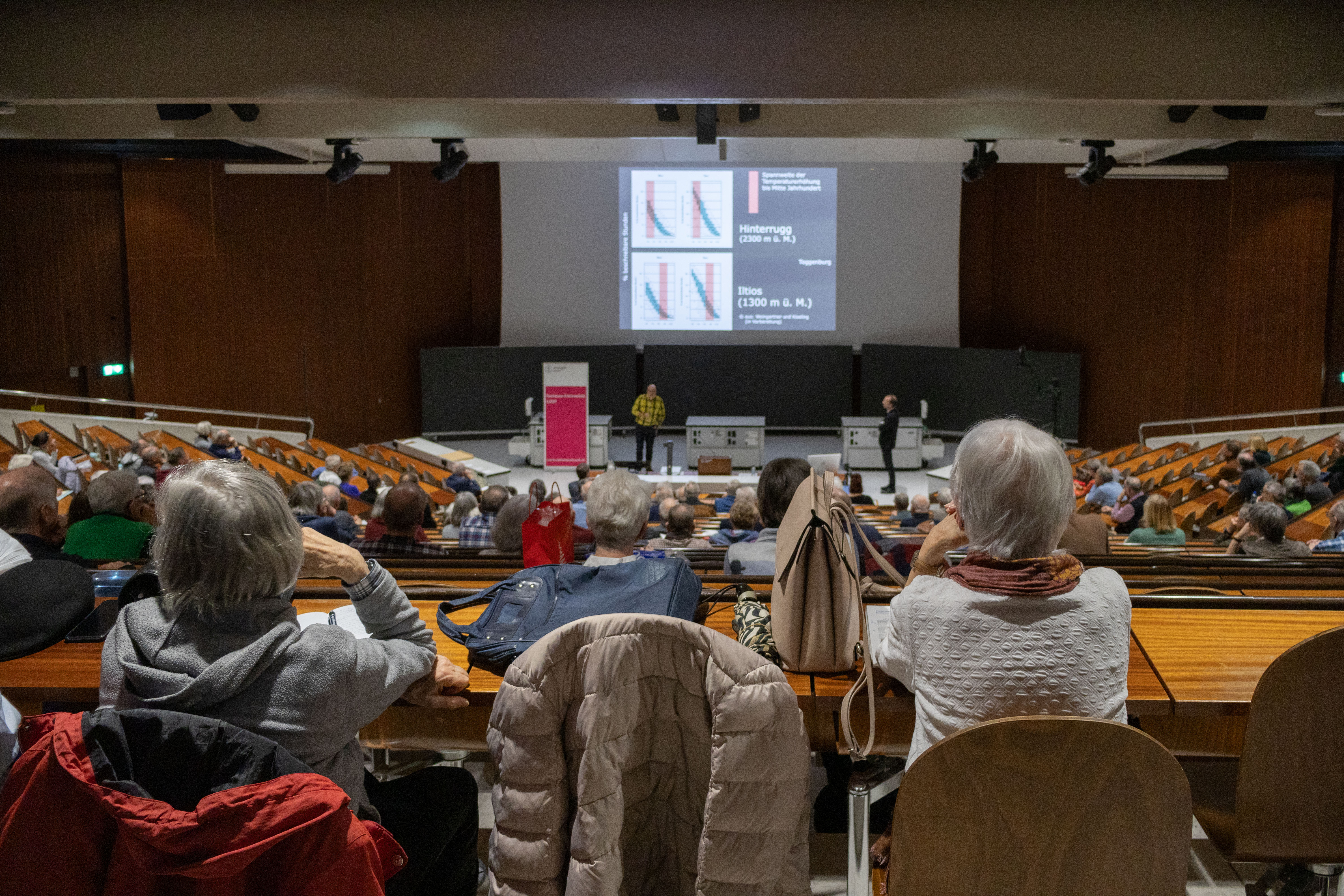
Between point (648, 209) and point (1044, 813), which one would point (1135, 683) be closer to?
point (1044, 813)

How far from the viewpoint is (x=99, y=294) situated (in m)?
13.5

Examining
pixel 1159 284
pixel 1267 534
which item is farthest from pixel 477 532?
pixel 1159 284

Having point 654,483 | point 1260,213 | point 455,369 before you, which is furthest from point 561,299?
point 1260,213

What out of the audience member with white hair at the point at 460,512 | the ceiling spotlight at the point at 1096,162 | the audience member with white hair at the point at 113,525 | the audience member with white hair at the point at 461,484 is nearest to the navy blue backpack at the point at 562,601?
the audience member with white hair at the point at 113,525

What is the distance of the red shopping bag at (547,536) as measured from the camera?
10.4 ft

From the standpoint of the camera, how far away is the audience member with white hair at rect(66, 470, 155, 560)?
4.42m

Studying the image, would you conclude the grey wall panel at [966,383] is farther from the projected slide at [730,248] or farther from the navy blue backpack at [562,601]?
the navy blue backpack at [562,601]

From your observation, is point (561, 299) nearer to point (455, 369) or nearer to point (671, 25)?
point (455, 369)

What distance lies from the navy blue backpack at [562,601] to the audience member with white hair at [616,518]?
351mm

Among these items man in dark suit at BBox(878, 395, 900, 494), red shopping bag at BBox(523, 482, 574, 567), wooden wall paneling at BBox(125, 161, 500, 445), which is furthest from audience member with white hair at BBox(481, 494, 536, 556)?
wooden wall paneling at BBox(125, 161, 500, 445)

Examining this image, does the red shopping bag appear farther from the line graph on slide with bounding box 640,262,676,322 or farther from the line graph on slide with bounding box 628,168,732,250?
the line graph on slide with bounding box 640,262,676,322

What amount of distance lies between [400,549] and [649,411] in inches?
364

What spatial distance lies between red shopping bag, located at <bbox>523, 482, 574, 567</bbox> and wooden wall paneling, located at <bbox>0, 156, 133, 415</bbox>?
1156 centimetres

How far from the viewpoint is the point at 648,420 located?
14609mm
